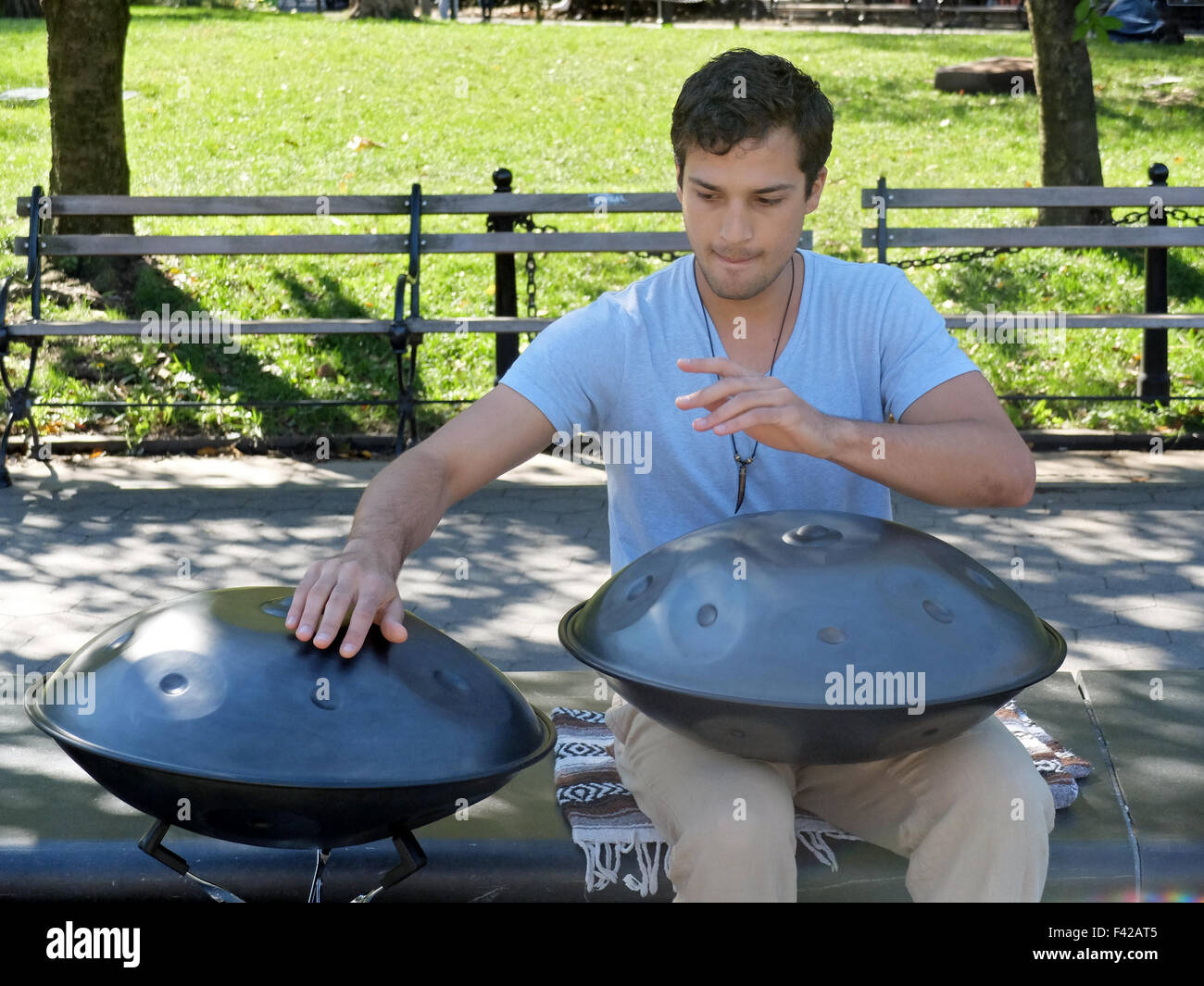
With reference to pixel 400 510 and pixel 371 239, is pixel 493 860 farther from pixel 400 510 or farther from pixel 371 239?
pixel 371 239

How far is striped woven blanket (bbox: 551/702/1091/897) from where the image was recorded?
238 centimetres

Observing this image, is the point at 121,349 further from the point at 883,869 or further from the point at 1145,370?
the point at 883,869

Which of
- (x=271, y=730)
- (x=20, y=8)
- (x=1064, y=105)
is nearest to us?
(x=271, y=730)

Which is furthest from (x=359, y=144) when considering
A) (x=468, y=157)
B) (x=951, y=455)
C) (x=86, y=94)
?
(x=951, y=455)

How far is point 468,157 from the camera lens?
10328 millimetres

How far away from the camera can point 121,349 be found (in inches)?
268

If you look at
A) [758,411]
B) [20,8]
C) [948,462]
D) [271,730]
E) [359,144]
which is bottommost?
[271,730]

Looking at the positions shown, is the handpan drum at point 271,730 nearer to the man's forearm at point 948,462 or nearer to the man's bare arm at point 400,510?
the man's bare arm at point 400,510

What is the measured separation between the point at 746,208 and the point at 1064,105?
5.69 meters

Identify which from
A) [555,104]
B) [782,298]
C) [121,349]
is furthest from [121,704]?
[555,104]

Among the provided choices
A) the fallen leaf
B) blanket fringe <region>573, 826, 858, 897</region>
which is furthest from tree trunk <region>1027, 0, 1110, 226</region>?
blanket fringe <region>573, 826, 858, 897</region>

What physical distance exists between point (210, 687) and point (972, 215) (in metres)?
7.49

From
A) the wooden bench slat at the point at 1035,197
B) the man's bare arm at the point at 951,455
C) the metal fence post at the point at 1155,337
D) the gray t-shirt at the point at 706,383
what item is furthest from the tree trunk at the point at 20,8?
the man's bare arm at the point at 951,455

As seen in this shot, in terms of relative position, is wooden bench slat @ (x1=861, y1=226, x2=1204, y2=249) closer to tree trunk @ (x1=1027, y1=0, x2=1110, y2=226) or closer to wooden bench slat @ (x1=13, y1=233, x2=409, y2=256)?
tree trunk @ (x1=1027, y1=0, x2=1110, y2=226)
